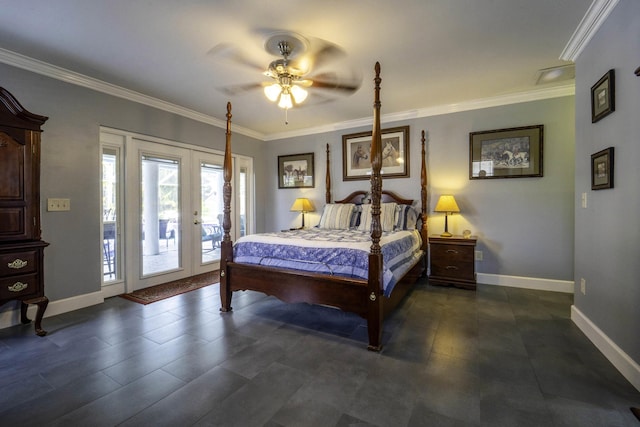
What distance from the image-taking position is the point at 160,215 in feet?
13.1

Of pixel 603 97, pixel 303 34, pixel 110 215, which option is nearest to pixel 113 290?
pixel 110 215

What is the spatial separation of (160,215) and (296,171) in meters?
2.44

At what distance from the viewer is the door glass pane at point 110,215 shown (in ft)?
11.2

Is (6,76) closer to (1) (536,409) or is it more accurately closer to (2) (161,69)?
(2) (161,69)

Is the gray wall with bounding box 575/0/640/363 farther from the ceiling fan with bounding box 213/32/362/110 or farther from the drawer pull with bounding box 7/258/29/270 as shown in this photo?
the drawer pull with bounding box 7/258/29/270

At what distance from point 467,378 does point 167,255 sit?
396cm

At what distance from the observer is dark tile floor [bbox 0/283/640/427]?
1508 millimetres

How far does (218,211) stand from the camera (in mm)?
4824

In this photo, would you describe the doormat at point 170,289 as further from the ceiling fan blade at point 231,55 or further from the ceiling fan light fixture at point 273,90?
the ceiling fan blade at point 231,55

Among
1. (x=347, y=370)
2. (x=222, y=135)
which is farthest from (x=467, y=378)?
(x=222, y=135)

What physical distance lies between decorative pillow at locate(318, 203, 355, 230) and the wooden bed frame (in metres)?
1.31

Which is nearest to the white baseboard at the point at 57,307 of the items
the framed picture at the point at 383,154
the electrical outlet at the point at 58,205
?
the electrical outlet at the point at 58,205

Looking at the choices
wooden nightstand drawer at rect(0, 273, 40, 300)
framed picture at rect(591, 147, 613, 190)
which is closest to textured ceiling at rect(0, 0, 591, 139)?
framed picture at rect(591, 147, 613, 190)

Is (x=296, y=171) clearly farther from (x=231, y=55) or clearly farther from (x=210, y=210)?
(x=231, y=55)
